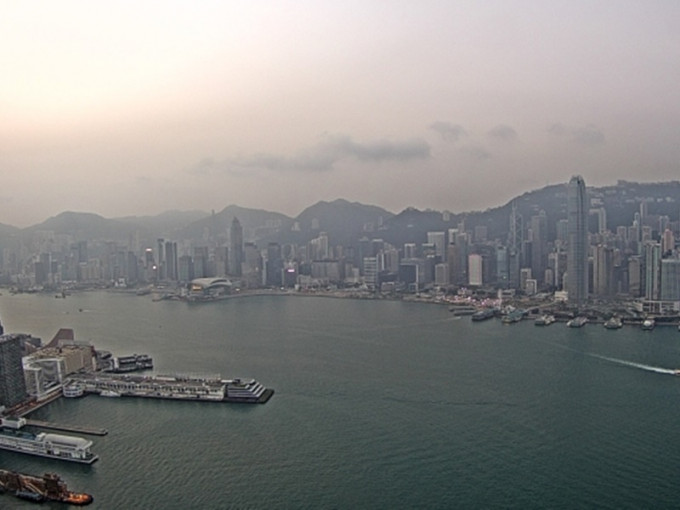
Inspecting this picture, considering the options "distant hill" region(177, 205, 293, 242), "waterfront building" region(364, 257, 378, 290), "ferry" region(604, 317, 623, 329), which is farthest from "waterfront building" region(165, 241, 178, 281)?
"ferry" region(604, 317, 623, 329)

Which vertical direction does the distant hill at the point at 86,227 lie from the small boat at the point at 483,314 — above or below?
above

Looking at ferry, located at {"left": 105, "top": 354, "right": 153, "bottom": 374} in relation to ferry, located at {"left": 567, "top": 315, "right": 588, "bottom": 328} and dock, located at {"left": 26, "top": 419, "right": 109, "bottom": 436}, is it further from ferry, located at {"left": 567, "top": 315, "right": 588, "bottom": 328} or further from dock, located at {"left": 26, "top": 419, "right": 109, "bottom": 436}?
ferry, located at {"left": 567, "top": 315, "right": 588, "bottom": 328}

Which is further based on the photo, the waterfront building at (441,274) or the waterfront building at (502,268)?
the waterfront building at (441,274)

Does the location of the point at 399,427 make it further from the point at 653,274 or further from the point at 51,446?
the point at 653,274

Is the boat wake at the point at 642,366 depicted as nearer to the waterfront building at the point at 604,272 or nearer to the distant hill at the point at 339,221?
the waterfront building at the point at 604,272

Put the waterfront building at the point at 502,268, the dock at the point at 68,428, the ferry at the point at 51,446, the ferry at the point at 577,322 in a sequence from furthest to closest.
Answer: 1. the waterfront building at the point at 502,268
2. the ferry at the point at 577,322
3. the dock at the point at 68,428
4. the ferry at the point at 51,446

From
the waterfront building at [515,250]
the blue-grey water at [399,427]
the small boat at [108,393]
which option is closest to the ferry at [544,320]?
the blue-grey water at [399,427]
